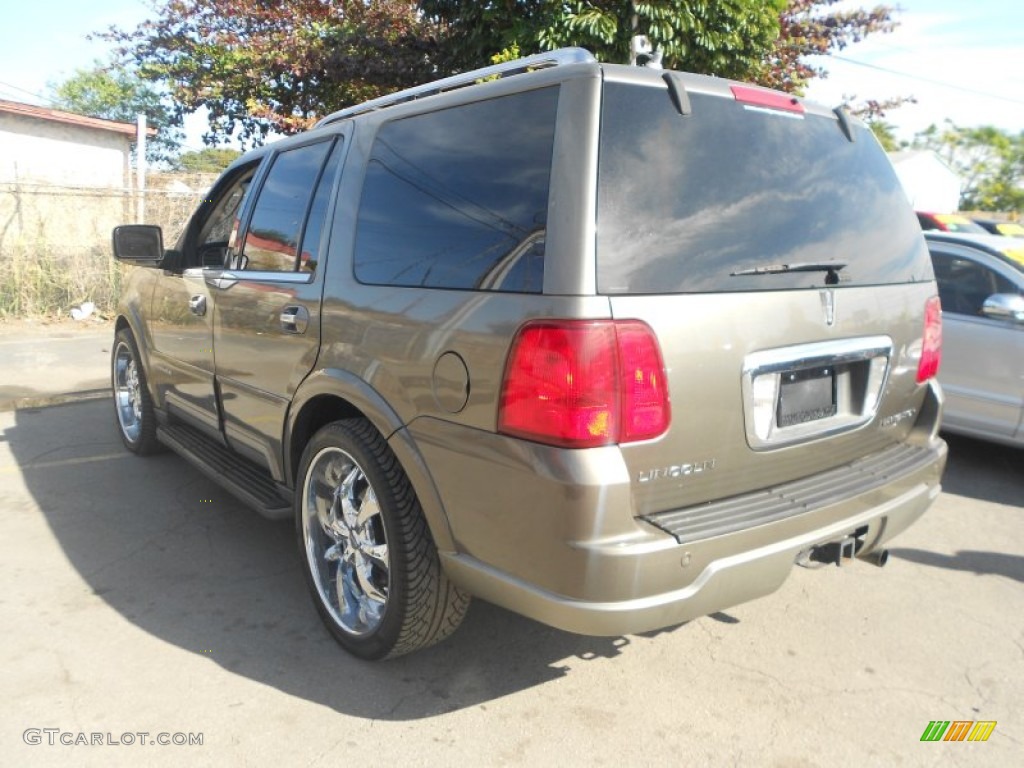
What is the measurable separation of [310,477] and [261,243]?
3.97 feet

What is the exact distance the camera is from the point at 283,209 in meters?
3.71

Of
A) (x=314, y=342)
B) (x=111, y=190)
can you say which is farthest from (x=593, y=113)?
(x=111, y=190)

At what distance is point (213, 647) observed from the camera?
3.19m

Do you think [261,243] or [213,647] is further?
[261,243]

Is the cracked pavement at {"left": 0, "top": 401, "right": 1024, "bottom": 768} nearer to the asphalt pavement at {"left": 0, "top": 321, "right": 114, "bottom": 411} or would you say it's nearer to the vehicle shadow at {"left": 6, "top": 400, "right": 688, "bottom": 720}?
the vehicle shadow at {"left": 6, "top": 400, "right": 688, "bottom": 720}

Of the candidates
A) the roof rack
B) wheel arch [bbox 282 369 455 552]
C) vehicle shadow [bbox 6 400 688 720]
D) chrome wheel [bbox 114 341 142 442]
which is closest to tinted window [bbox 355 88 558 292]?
the roof rack

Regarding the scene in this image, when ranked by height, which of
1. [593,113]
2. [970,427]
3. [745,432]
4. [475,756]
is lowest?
[475,756]

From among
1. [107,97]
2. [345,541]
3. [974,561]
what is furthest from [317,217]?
[107,97]

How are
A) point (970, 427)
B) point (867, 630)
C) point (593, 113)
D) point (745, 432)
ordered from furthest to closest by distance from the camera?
point (970, 427) → point (867, 630) → point (745, 432) → point (593, 113)

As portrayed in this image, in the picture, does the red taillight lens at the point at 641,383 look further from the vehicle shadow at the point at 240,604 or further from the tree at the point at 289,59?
the tree at the point at 289,59

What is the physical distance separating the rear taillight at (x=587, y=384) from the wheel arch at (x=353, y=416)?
1.50 feet

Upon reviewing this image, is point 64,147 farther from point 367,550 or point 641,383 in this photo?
point 641,383

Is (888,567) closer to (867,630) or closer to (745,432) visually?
(867,630)

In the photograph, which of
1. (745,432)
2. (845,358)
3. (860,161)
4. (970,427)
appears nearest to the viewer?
(745,432)
